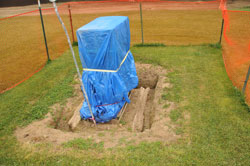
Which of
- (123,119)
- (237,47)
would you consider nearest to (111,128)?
(123,119)

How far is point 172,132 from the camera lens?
4.67 metres

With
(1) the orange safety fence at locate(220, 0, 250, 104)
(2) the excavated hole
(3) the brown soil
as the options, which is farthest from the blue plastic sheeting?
(1) the orange safety fence at locate(220, 0, 250, 104)

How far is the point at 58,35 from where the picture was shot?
1274 centimetres

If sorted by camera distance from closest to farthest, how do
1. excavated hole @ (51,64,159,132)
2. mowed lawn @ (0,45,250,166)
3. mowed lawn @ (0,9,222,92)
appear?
mowed lawn @ (0,45,250,166), excavated hole @ (51,64,159,132), mowed lawn @ (0,9,222,92)

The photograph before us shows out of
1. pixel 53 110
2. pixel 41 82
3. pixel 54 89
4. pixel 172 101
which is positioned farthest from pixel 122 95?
pixel 41 82

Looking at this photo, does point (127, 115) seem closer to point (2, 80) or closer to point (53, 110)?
point (53, 110)

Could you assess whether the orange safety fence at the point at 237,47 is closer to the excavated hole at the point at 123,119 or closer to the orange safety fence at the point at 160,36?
the orange safety fence at the point at 160,36

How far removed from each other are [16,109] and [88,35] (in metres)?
2.90

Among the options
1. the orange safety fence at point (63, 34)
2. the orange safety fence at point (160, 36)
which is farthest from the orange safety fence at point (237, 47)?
the orange safety fence at point (63, 34)

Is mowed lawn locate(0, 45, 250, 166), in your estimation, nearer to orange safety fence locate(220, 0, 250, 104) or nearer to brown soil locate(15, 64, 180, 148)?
brown soil locate(15, 64, 180, 148)

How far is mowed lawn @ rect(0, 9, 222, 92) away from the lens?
8914 millimetres

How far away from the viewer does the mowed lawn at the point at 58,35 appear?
8.91 metres

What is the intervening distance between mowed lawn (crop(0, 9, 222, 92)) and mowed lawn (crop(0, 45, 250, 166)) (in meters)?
1.42

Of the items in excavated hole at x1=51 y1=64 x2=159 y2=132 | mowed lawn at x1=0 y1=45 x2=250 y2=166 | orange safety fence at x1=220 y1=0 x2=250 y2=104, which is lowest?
excavated hole at x1=51 y1=64 x2=159 y2=132
